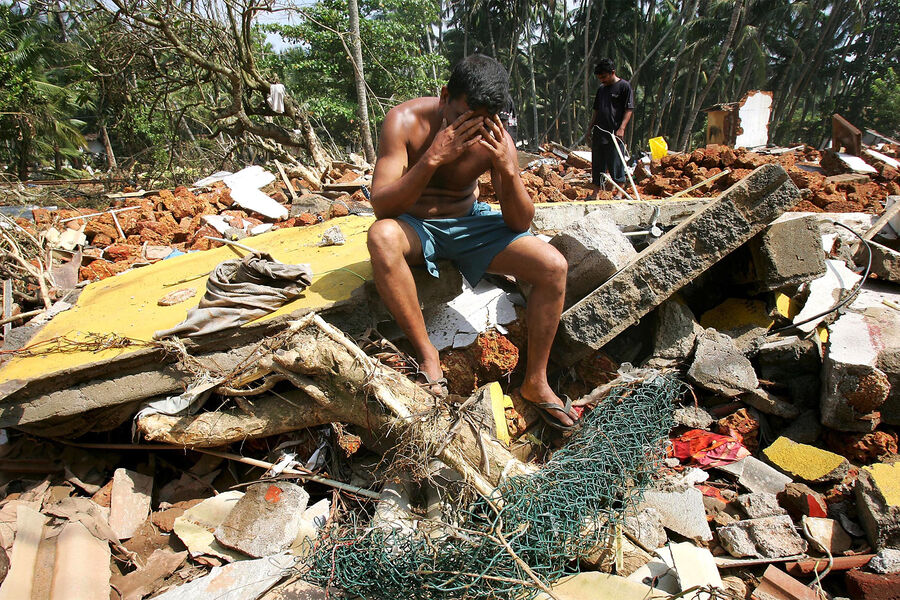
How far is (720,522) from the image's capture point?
8.20ft

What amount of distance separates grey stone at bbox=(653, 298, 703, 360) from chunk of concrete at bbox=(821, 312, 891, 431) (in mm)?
717

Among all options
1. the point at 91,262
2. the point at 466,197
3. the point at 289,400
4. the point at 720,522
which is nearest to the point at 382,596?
the point at 289,400

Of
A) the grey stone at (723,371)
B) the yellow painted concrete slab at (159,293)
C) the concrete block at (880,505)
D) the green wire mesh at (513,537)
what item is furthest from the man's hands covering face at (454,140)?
the concrete block at (880,505)

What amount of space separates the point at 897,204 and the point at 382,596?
18.6 feet

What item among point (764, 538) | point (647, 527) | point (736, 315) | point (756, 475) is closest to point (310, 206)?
point (736, 315)

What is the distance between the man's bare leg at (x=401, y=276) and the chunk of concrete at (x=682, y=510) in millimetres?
1301

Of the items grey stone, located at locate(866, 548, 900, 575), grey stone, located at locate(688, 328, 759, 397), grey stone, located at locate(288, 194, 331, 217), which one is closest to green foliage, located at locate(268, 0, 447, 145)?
grey stone, located at locate(288, 194, 331, 217)

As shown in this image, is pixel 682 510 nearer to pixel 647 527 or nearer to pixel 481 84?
pixel 647 527

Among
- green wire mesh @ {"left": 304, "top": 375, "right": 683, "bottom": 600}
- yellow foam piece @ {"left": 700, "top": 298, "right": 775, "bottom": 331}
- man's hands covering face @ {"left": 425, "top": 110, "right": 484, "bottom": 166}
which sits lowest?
green wire mesh @ {"left": 304, "top": 375, "right": 683, "bottom": 600}

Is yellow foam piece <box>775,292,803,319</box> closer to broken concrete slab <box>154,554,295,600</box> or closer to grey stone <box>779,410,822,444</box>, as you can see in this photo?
grey stone <box>779,410,822,444</box>

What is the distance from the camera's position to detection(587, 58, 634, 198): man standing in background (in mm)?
6555

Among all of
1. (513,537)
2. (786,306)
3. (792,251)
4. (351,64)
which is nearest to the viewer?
(513,537)

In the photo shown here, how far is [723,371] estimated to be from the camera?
9.88 ft

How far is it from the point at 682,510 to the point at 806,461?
87 cm
